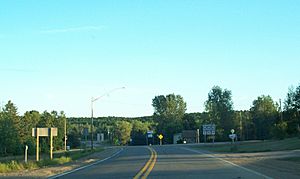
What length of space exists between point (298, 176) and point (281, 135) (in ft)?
205

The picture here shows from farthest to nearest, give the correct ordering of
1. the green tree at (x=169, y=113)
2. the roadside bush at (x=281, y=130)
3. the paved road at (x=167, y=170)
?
the green tree at (x=169, y=113) → the roadside bush at (x=281, y=130) → the paved road at (x=167, y=170)

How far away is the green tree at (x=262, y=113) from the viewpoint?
129m

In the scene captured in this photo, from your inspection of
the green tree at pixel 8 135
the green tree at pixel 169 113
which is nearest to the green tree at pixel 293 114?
the green tree at pixel 8 135

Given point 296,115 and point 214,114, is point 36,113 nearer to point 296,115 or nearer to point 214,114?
point 214,114

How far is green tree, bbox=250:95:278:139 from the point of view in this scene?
422 ft

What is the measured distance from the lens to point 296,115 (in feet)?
269

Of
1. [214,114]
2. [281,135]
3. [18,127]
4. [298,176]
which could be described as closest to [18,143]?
[18,127]

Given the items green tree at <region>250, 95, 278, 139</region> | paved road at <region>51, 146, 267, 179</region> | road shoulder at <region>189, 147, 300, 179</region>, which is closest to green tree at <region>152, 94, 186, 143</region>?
green tree at <region>250, 95, 278, 139</region>

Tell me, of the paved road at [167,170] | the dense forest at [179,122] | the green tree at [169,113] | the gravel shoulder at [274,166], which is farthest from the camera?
the green tree at [169,113]

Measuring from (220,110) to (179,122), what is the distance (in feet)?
89.9

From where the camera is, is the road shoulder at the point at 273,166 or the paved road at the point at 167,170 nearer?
the paved road at the point at 167,170

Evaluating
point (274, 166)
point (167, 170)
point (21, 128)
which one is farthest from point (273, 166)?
point (21, 128)

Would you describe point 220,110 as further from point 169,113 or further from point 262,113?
point 169,113

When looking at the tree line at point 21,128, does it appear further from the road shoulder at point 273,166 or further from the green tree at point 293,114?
the road shoulder at point 273,166
